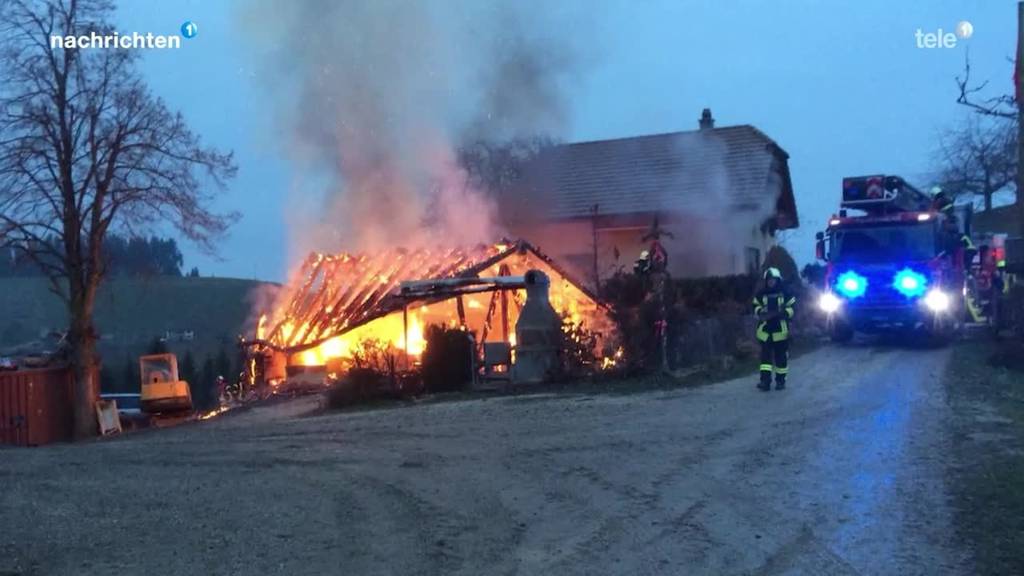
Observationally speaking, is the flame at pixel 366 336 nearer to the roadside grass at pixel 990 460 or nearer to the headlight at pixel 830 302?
the headlight at pixel 830 302

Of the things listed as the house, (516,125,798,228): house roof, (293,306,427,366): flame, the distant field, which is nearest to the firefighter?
(293,306,427,366): flame

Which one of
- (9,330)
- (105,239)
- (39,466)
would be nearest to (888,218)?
(39,466)

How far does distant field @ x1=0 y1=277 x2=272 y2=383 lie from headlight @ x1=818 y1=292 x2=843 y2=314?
50.4 ft

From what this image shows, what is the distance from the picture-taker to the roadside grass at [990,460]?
6.05 m

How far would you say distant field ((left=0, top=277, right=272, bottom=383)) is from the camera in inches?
1208

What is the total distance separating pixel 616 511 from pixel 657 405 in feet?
19.8

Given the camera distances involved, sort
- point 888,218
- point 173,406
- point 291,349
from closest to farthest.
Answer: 1. point 888,218
2. point 291,349
3. point 173,406

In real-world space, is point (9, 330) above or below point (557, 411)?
above

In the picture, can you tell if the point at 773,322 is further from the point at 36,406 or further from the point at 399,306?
the point at 36,406

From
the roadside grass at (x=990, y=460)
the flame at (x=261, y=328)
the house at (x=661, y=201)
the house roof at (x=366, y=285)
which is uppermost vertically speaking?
the house at (x=661, y=201)

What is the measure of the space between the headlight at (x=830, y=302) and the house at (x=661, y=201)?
6.17 meters

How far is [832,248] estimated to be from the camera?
1892 centimetres

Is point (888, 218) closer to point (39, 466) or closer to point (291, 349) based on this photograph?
point (291, 349)

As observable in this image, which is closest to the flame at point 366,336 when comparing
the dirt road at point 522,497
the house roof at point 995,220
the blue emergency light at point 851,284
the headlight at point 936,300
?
the dirt road at point 522,497
